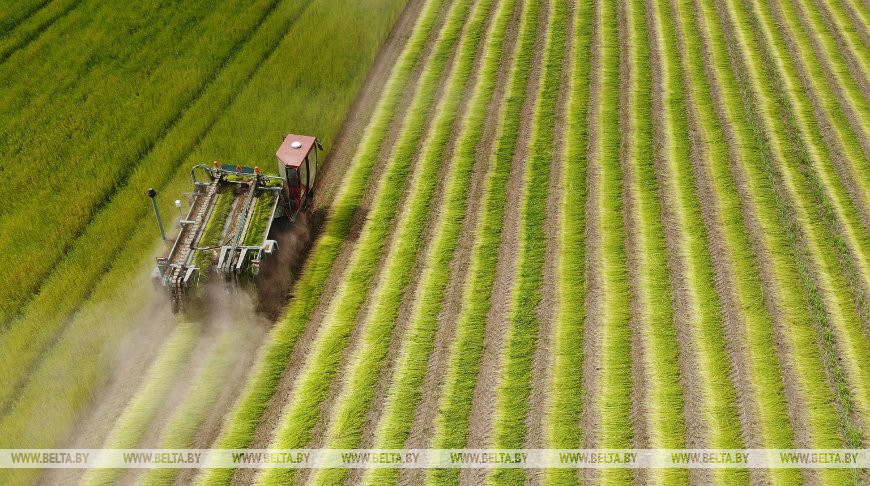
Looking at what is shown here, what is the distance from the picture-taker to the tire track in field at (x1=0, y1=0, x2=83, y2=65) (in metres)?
22.3

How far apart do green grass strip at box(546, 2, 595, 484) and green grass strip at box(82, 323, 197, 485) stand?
304 inches

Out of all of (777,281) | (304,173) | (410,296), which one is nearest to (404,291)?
(410,296)

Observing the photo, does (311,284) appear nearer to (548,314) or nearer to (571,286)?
(548,314)

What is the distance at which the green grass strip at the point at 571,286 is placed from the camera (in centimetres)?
1173

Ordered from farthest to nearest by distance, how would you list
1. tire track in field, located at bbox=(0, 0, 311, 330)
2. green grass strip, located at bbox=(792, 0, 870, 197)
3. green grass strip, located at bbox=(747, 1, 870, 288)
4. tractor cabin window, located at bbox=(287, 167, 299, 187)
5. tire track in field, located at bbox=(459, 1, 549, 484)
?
green grass strip, located at bbox=(792, 0, 870, 197) → green grass strip, located at bbox=(747, 1, 870, 288) → tractor cabin window, located at bbox=(287, 167, 299, 187) → tire track in field, located at bbox=(0, 0, 311, 330) → tire track in field, located at bbox=(459, 1, 549, 484)

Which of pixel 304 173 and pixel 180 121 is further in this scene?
pixel 180 121

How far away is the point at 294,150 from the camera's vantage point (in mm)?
15781

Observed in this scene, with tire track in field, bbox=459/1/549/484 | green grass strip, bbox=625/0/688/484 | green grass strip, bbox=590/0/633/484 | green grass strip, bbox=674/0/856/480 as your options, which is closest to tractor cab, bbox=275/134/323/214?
tire track in field, bbox=459/1/549/484

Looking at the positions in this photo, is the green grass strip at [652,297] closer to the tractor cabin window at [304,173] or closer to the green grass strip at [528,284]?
the green grass strip at [528,284]

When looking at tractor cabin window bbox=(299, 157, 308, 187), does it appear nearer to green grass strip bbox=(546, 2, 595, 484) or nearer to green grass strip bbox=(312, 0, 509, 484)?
green grass strip bbox=(312, 0, 509, 484)

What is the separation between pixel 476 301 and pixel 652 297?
4.24 m

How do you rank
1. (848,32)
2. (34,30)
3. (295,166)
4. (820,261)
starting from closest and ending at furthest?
(295,166), (820,261), (34,30), (848,32)

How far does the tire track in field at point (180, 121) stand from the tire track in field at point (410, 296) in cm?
716

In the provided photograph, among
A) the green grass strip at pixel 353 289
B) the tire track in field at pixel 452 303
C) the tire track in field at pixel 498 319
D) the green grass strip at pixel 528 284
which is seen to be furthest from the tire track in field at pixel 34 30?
the green grass strip at pixel 528 284
